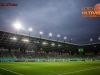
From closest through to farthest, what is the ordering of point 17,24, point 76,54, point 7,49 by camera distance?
point 17,24 → point 7,49 → point 76,54

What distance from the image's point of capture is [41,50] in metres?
88.4

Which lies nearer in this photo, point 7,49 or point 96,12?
point 96,12

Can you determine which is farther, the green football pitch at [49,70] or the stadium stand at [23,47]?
the stadium stand at [23,47]

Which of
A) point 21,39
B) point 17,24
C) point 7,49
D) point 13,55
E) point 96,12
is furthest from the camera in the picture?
point 7,49

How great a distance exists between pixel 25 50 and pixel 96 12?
208 feet

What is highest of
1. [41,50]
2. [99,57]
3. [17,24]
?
[17,24]

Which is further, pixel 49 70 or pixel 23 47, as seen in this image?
pixel 23 47

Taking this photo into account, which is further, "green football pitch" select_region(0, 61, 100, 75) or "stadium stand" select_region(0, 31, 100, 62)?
"stadium stand" select_region(0, 31, 100, 62)

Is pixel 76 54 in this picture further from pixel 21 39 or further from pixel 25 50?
pixel 21 39

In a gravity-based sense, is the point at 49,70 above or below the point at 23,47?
below

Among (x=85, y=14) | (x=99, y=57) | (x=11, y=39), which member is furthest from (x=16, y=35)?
(x=99, y=57)

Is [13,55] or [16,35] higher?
[16,35]

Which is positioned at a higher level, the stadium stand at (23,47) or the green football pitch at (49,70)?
the stadium stand at (23,47)

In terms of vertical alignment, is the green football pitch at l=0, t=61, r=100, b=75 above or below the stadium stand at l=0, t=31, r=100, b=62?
below
